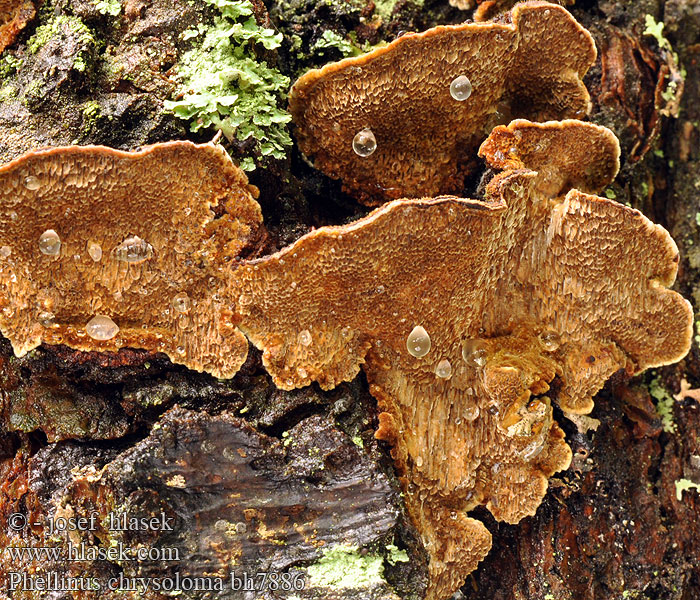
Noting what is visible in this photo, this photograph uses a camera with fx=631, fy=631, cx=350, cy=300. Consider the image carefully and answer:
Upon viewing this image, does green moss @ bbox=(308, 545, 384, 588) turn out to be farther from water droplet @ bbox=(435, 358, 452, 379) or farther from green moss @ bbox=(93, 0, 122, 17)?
green moss @ bbox=(93, 0, 122, 17)

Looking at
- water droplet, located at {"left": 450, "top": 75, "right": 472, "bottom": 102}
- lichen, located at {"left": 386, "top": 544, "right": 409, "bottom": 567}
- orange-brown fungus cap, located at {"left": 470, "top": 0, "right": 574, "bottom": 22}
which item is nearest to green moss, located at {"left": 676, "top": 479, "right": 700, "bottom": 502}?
lichen, located at {"left": 386, "top": 544, "right": 409, "bottom": 567}

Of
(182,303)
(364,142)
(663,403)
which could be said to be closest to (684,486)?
(663,403)

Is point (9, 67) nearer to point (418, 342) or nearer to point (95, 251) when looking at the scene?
point (95, 251)

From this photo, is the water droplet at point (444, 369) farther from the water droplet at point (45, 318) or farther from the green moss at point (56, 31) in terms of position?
the green moss at point (56, 31)

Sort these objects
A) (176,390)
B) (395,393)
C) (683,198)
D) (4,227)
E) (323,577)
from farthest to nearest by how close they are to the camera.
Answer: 1. (683,198)
2. (395,393)
3. (176,390)
4. (323,577)
5. (4,227)

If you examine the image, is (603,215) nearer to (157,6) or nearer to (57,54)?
(157,6)

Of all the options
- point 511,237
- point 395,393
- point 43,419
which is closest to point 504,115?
point 511,237

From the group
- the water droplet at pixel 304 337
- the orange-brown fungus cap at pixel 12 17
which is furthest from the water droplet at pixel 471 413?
the orange-brown fungus cap at pixel 12 17
